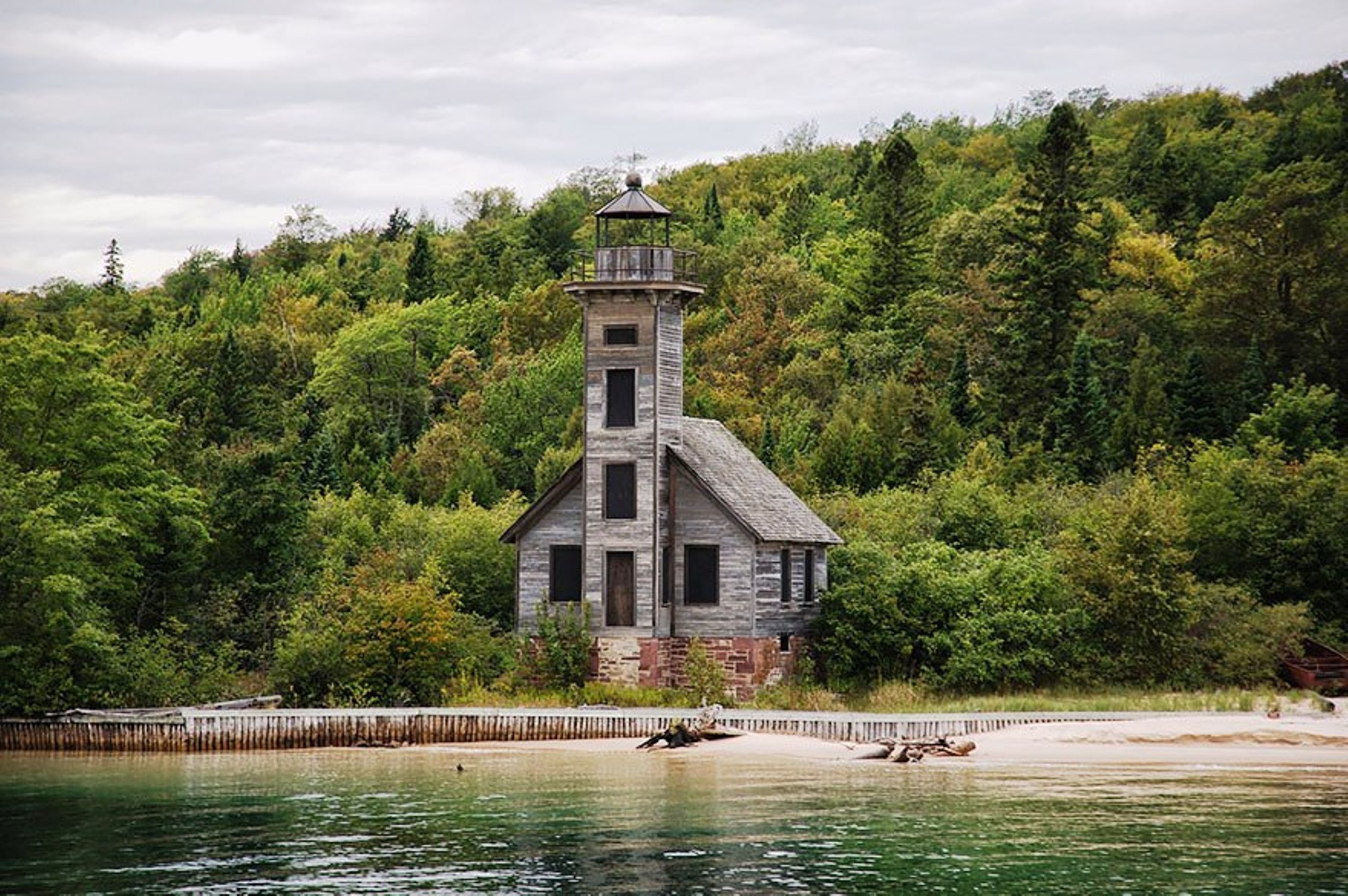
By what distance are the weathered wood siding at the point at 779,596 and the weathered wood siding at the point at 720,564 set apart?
0.88ft

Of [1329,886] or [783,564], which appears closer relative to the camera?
[1329,886]

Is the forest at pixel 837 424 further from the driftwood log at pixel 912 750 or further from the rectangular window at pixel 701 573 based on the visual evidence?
the driftwood log at pixel 912 750

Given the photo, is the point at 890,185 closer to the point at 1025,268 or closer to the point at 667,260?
the point at 1025,268

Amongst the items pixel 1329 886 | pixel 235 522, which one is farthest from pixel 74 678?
pixel 1329 886

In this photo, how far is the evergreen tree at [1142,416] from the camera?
6362 cm

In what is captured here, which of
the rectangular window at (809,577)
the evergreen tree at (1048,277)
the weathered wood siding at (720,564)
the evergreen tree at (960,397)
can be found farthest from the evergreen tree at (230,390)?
the rectangular window at (809,577)

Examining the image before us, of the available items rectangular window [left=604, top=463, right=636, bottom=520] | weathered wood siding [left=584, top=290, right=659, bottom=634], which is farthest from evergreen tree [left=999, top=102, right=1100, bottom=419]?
rectangular window [left=604, top=463, right=636, bottom=520]

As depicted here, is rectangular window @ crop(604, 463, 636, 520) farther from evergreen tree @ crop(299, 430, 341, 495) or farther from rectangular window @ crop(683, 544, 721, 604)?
evergreen tree @ crop(299, 430, 341, 495)

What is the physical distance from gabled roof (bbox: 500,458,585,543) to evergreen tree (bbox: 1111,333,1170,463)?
21957 millimetres

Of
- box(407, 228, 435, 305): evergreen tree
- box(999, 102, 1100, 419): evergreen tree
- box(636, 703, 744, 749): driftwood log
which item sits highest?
box(407, 228, 435, 305): evergreen tree

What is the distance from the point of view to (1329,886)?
25391 millimetres

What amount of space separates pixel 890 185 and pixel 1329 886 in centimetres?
6540

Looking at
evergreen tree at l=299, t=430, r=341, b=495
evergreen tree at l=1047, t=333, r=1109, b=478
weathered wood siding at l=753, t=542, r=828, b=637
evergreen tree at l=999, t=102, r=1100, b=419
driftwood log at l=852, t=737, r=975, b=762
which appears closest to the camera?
driftwood log at l=852, t=737, r=975, b=762

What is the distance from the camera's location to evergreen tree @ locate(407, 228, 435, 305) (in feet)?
369
